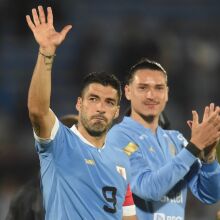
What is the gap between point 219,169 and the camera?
17.6ft

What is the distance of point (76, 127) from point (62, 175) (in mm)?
483

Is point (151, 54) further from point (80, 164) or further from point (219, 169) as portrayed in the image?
point (80, 164)

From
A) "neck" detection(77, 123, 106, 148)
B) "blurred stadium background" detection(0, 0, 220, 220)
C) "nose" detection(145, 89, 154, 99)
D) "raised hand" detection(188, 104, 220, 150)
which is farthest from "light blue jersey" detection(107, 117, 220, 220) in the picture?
"blurred stadium background" detection(0, 0, 220, 220)

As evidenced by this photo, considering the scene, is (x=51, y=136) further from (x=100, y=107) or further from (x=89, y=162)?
(x=100, y=107)

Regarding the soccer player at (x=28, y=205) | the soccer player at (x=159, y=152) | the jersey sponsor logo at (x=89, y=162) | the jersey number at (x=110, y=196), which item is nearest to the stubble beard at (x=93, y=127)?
the jersey sponsor logo at (x=89, y=162)

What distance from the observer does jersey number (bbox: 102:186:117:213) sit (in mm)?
4465

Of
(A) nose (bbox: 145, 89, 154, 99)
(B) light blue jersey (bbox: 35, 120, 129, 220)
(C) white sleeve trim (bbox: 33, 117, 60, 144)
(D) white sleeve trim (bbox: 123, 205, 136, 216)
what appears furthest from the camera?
(A) nose (bbox: 145, 89, 154, 99)

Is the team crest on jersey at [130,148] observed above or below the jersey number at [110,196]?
above

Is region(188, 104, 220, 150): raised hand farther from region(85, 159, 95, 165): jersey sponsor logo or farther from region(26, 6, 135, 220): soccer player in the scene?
region(85, 159, 95, 165): jersey sponsor logo

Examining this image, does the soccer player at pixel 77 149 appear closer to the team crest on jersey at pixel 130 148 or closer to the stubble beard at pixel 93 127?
the stubble beard at pixel 93 127

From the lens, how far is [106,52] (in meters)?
11.3

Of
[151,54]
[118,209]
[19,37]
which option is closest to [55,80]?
[19,37]

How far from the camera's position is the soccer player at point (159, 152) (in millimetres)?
4992

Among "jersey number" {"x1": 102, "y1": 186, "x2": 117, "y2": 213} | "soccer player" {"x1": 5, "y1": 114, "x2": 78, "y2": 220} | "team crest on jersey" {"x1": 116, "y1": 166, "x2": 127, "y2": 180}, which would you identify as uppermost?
"team crest on jersey" {"x1": 116, "y1": 166, "x2": 127, "y2": 180}
